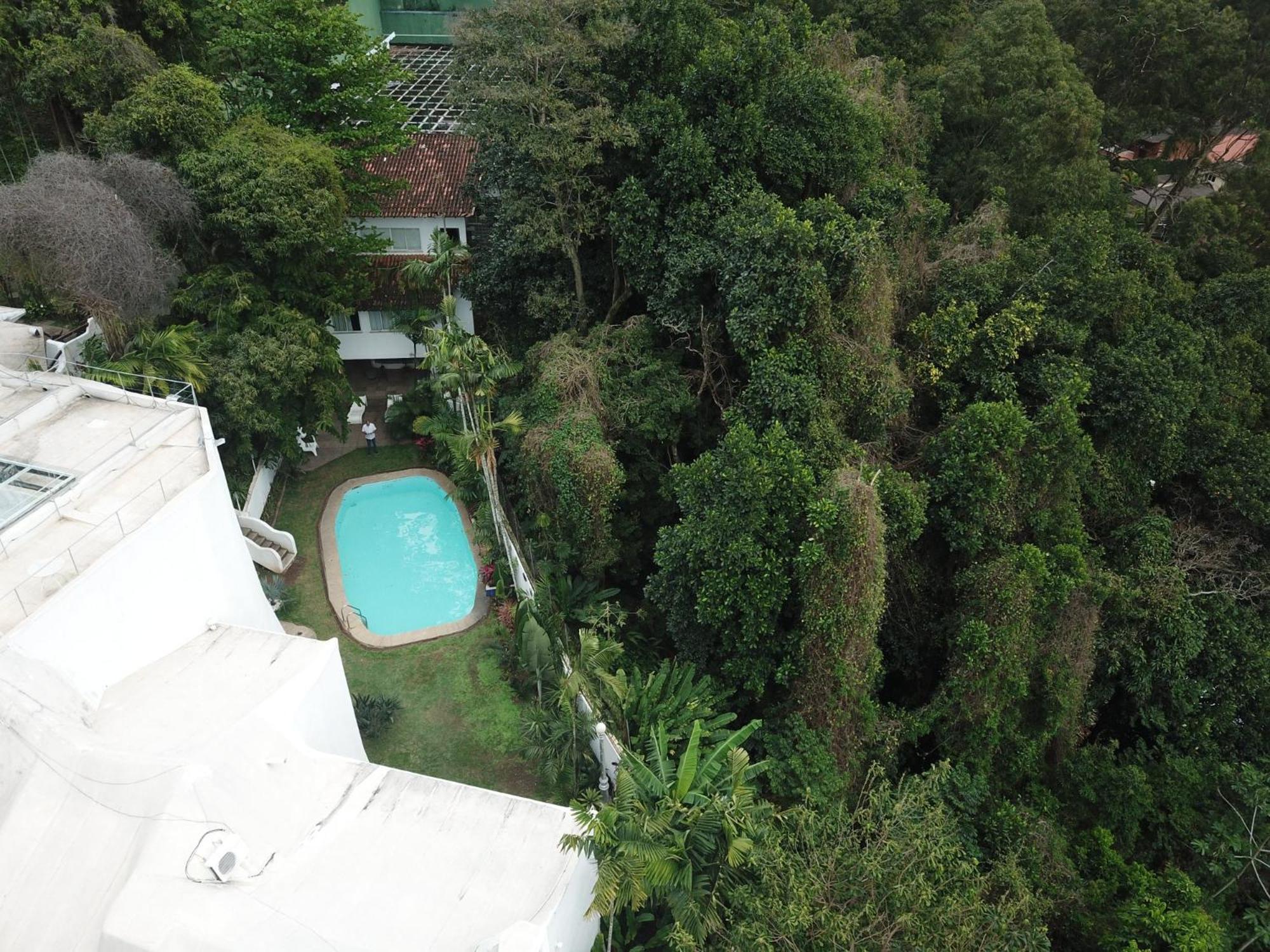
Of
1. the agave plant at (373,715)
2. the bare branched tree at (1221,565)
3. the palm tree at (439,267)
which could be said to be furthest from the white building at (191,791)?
the bare branched tree at (1221,565)

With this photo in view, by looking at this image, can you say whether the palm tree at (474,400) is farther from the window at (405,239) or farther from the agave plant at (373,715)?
the agave plant at (373,715)

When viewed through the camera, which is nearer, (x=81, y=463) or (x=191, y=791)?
(x=191, y=791)

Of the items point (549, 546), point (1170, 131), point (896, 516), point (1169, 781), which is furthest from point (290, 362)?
point (1170, 131)

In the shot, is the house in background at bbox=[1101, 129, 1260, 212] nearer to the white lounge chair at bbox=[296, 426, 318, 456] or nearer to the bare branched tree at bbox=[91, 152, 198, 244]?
the white lounge chair at bbox=[296, 426, 318, 456]

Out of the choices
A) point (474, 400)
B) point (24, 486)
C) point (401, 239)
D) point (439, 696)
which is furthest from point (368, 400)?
point (24, 486)

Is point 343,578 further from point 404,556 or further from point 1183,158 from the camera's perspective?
point 1183,158

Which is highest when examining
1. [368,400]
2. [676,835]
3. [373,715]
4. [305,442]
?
[676,835]

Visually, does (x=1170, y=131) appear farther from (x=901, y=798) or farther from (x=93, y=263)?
(x=93, y=263)
